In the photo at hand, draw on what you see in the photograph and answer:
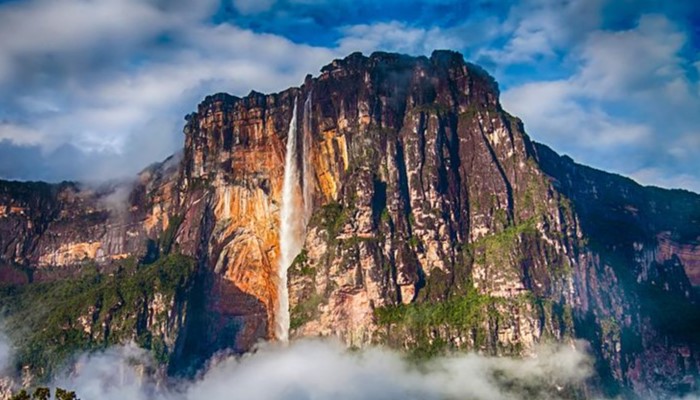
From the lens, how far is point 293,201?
147750 mm

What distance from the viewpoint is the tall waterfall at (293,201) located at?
14612 centimetres

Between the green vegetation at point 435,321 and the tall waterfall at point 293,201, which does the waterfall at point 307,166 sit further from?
the green vegetation at point 435,321

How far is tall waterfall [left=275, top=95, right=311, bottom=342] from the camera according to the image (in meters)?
146

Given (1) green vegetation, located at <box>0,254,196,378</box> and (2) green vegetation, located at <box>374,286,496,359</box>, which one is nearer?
(2) green vegetation, located at <box>374,286,496,359</box>

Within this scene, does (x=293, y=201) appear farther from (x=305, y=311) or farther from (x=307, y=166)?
(x=305, y=311)

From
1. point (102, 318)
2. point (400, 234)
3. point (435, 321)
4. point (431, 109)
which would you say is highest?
point (431, 109)

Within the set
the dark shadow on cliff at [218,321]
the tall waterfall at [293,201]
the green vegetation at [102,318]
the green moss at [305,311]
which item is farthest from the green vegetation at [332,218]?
the green vegetation at [102,318]

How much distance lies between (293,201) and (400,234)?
896 inches

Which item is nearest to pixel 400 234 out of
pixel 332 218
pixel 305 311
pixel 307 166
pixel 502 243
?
pixel 332 218

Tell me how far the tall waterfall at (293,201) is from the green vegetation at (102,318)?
15.4 metres

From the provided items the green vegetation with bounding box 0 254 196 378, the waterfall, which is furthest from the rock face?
the green vegetation with bounding box 0 254 196 378

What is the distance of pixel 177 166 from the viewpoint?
6422 inches

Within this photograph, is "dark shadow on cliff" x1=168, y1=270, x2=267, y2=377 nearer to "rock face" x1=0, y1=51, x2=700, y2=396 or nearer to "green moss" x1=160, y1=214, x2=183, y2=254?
"rock face" x1=0, y1=51, x2=700, y2=396

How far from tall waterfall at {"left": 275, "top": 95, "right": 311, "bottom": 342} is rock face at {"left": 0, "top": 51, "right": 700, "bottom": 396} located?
1.53 metres
